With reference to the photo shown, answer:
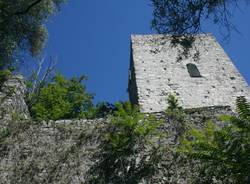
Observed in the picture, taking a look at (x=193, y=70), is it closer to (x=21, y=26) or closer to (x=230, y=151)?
(x=21, y=26)

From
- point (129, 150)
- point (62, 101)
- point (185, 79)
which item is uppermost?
point (185, 79)

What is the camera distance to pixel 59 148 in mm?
9164

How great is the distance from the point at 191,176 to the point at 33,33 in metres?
9.42

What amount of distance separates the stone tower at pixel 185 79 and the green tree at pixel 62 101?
2.23 m

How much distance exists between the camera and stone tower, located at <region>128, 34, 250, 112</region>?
55.8 feet

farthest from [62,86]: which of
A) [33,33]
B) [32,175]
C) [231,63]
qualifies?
[32,175]

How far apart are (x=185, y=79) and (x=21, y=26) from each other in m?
7.15

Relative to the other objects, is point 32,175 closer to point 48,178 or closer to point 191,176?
point 48,178

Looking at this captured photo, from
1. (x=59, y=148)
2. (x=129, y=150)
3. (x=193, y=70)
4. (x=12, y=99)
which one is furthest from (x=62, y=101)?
(x=193, y=70)

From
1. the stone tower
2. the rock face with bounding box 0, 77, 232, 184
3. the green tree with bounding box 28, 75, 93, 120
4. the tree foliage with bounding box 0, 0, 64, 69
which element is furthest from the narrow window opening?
the rock face with bounding box 0, 77, 232, 184

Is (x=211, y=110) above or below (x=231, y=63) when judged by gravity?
below

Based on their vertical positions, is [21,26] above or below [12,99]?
above

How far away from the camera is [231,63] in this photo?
63.2ft

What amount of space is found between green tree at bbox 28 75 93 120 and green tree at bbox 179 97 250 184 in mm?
5330
